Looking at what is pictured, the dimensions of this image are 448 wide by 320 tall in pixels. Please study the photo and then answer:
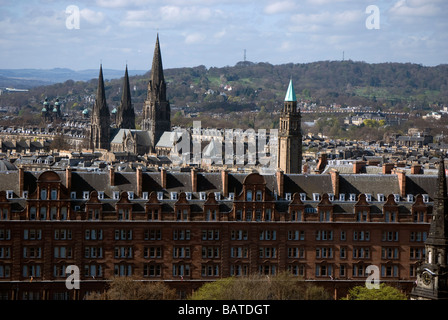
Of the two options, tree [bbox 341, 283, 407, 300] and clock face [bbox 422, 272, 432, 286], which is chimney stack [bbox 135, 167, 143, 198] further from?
clock face [bbox 422, 272, 432, 286]

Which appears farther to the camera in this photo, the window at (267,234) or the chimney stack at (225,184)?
the chimney stack at (225,184)

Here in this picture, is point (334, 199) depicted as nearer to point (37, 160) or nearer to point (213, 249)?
point (213, 249)

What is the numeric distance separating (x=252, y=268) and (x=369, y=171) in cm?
2977

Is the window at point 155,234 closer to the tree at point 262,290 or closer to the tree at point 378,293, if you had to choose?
the tree at point 262,290

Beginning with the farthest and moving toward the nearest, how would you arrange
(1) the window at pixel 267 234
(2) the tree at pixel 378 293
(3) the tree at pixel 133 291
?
1. (1) the window at pixel 267 234
2. (3) the tree at pixel 133 291
3. (2) the tree at pixel 378 293

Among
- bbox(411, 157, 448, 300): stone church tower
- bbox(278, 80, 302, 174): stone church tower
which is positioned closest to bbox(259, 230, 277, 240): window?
bbox(411, 157, 448, 300): stone church tower

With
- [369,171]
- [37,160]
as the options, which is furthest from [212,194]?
[37,160]

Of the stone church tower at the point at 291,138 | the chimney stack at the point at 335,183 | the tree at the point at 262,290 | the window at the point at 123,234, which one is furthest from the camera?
the stone church tower at the point at 291,138

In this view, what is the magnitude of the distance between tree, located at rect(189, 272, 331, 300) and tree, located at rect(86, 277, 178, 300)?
237cm

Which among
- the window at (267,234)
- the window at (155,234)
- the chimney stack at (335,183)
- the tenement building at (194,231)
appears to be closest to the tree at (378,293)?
the tenement building at (194,231)

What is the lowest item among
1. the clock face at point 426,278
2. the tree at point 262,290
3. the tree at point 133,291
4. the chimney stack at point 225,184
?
the tree at point 133,291

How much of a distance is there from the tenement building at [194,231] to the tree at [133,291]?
154 inches

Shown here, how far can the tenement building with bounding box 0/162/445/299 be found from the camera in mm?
70938

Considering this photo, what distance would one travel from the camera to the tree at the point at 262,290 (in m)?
58.8
